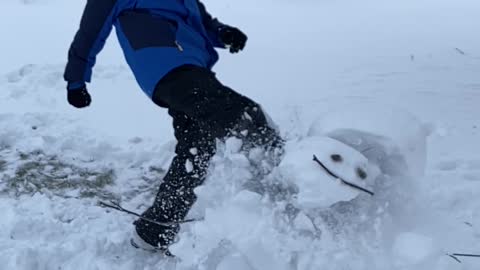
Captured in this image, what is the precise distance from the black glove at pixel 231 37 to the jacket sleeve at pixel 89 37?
2.33 ft

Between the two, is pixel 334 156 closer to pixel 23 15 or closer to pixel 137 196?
pixel 137 196

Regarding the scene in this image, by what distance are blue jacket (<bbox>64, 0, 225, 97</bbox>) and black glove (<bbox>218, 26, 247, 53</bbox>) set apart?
1.11ft

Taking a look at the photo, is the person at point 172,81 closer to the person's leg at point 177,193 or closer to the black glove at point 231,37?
the person's leg at point 177,193

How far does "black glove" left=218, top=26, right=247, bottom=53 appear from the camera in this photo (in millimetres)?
3275

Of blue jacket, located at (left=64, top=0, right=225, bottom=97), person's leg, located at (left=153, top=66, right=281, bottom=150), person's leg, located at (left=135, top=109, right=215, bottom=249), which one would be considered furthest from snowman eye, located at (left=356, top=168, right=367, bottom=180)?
blue jacket, located at (left=64, top=0, right=225, bottom=97)

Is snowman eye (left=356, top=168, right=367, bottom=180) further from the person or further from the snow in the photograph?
the person

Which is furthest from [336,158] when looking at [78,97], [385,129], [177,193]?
[78,97]

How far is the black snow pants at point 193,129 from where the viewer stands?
7.63 ft

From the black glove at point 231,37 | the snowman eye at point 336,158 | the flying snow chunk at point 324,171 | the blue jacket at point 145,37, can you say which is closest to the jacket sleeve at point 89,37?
the blue jacket at point 145,37

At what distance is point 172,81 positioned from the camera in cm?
258

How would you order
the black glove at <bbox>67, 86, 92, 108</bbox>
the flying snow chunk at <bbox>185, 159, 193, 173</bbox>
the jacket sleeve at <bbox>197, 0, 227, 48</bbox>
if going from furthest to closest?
the jacket sleeve at <bbox>197, 0, 227, 48</bbox> → the black glove at <bbox>67, 86, 92, 108</bbox> → the flying snow chunk at <bbox>185, 159, 193, 173</bbox>

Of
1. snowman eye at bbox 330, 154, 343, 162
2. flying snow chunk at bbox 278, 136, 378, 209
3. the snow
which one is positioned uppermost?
snowman eye at bbox 330, 154, 343, 162

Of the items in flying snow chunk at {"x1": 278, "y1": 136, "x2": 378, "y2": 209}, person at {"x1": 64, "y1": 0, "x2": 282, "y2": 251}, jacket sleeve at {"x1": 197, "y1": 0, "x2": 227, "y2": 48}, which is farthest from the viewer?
jacket sleeve at {"x1": 197, "y1": 0, "x2": 227, "y2": 48}

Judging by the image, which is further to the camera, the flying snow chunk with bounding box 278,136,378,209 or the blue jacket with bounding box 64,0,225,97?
the blue jacket with bounding box 64,0,225,97
